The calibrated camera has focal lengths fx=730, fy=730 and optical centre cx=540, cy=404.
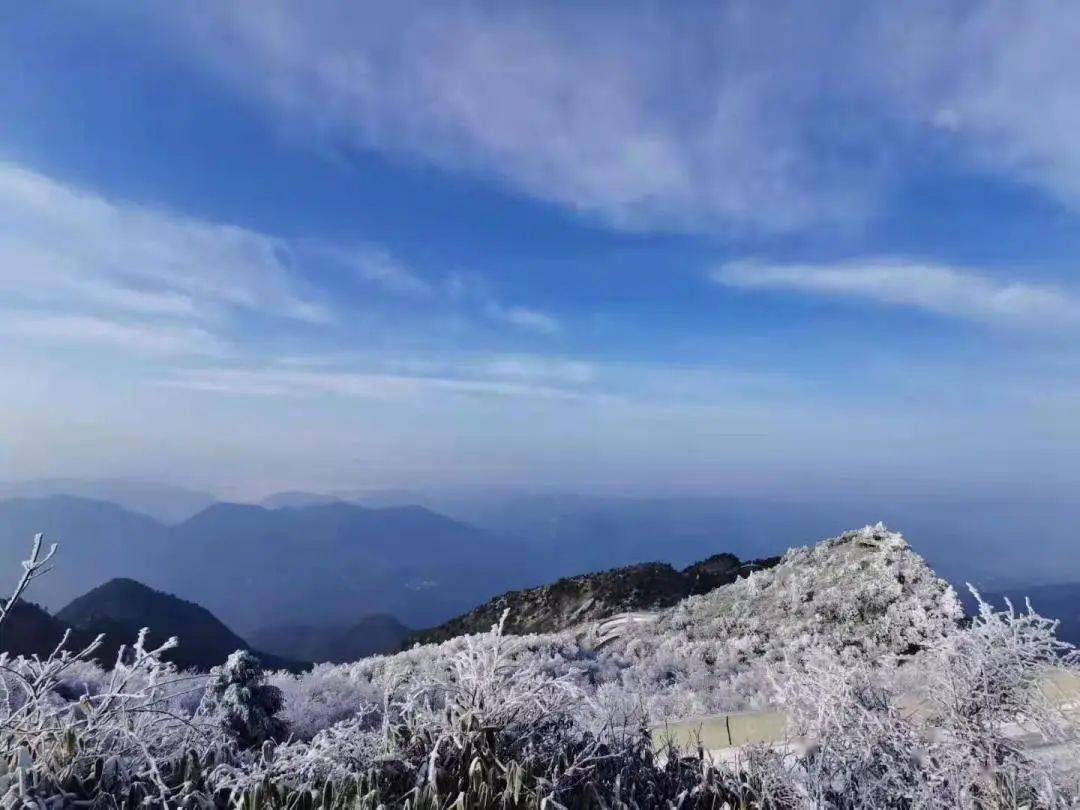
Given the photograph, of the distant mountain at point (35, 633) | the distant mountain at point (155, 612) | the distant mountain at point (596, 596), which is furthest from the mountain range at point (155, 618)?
the distant mountain at point (596, 596)

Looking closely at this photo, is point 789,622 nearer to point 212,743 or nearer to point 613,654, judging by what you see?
point 613,654

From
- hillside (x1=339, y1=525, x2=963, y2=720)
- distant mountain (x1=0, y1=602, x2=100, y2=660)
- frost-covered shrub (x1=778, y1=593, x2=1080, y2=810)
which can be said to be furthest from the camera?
distant mountain (x1=0, y1=602, x2=100, y2=660)

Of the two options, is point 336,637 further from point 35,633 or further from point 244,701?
point 244,701

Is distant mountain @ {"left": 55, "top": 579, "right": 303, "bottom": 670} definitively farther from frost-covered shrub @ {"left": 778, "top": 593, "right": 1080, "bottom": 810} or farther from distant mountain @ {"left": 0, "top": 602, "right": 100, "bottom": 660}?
frost-covered shrub @ {"left": 778, "top": 593, "right": 1080, "bottom": 810}

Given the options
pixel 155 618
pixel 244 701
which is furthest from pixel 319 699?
pixel 155 618

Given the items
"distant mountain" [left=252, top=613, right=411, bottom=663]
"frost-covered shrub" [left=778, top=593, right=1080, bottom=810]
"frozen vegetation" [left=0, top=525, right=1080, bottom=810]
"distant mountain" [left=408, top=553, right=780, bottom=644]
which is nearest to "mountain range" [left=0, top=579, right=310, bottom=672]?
"distant mountain" [left=408, top=553, right=780, bottom=644]

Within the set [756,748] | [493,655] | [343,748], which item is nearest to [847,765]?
[756,748]
